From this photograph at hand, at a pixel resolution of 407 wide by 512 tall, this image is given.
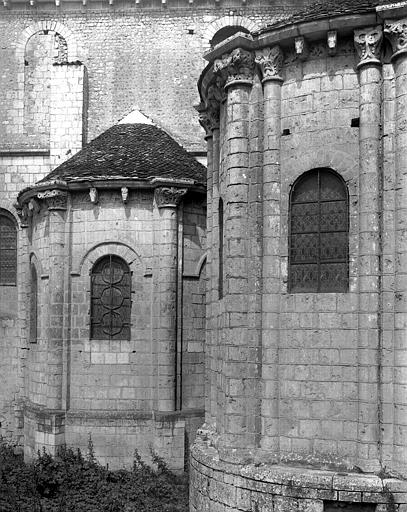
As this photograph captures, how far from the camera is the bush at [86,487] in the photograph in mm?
13305

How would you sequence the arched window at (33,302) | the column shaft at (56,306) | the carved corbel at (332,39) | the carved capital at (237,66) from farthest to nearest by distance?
the arched window at (33,302) < the column shaft at (56,306) < the carved capital at (237,66) < the carved corbel at (332,39)

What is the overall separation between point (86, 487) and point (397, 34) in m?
10.1

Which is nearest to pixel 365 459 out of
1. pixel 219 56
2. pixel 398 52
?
pixel 398 52

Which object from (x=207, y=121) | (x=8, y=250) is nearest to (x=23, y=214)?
(x=8, y=250)

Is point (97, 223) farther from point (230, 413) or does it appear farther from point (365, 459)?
point (365, 459)

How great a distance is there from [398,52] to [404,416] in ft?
15.1

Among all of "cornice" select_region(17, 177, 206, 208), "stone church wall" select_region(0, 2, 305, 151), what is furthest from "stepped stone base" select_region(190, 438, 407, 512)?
"stone church wall" select_region(0, 2, 305, 151)

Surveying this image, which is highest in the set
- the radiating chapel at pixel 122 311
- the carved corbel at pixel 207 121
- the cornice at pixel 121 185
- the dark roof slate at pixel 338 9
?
the dark roof slate at pixel 338 9

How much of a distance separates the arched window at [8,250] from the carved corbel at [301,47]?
39.3 feet

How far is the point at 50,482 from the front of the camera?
47.0 feet

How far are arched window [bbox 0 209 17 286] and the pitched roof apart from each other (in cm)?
360

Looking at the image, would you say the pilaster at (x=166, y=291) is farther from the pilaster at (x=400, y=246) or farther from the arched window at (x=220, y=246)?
the pilaster at (x=400, y=246)

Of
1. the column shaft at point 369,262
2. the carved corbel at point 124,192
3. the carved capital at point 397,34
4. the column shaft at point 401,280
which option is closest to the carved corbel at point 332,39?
the column shaft at point 369,262

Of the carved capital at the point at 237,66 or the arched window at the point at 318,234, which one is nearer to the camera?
the arched window at the point at 318,234
